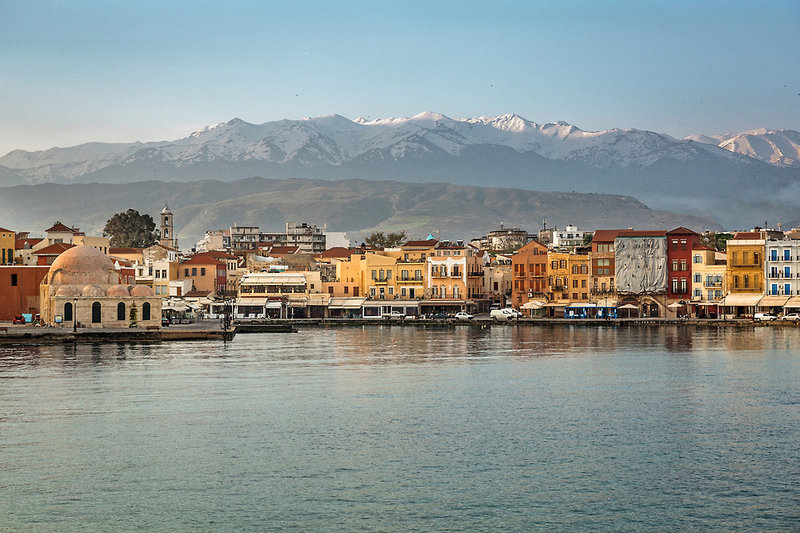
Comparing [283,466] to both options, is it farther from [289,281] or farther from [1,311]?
[289,281]

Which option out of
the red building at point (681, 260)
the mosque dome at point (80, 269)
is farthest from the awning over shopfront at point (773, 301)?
the mosque dome at point (80, 269)

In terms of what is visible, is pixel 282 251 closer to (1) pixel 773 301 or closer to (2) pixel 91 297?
(2) pixel 91 297

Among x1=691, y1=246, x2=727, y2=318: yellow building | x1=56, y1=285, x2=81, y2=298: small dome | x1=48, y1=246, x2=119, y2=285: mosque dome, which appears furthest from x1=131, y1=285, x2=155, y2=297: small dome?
x1=691, y1=246, x2=727, y2=318: yellow building

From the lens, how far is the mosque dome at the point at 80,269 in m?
76.5

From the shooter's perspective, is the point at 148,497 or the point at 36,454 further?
the point at 36,454

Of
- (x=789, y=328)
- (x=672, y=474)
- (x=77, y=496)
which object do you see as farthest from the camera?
(x=789, y=328)

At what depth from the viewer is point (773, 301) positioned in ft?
280

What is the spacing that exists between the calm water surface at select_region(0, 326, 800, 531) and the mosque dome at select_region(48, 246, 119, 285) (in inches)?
789

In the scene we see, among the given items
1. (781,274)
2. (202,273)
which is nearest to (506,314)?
(781,274)

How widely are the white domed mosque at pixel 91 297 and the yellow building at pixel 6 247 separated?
16116 millimetres

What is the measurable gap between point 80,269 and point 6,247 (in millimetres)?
20760

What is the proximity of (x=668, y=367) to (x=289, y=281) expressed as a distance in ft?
174

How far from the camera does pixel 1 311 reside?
271 ft

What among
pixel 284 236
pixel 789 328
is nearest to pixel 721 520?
pixel 789 328
